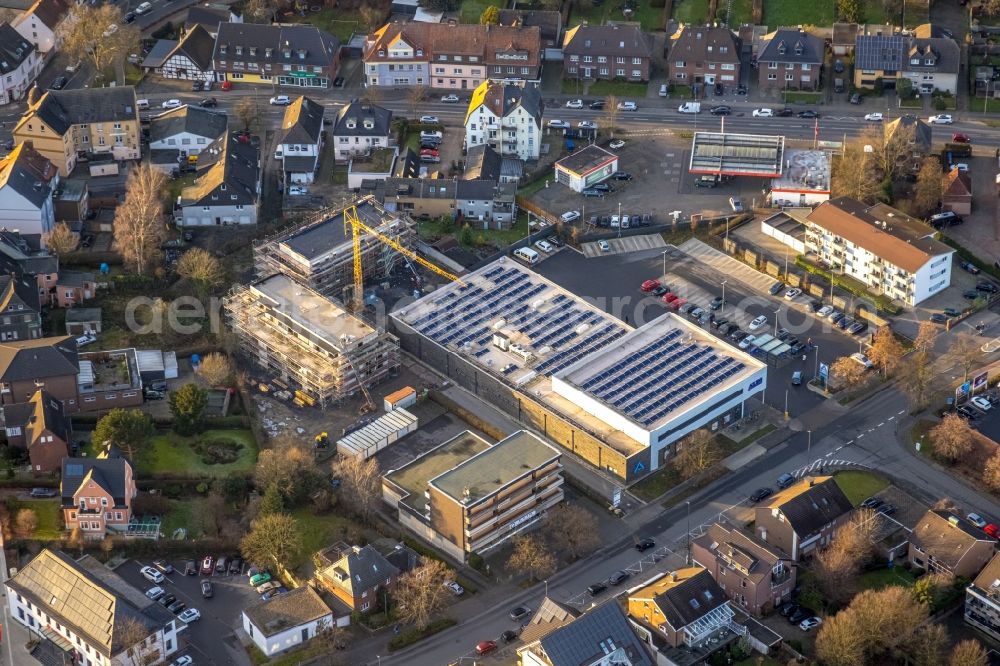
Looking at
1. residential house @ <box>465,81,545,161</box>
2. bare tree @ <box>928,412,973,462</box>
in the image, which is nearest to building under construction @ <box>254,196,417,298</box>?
residential house @ <box>465,81,545,161</box>

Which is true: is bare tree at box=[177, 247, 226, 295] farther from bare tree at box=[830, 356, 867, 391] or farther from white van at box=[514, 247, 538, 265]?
bare tree at box=[830, 356, 867, 391]

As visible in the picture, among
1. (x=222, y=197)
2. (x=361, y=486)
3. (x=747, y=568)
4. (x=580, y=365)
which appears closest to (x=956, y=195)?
(x=580, y=365)

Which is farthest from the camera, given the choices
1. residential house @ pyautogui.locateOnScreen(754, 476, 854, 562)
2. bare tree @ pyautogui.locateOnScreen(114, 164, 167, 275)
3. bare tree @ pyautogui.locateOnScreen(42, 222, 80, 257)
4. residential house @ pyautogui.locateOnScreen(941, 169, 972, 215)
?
residential house @ pyautogui.locateOnScreen(941, 169, 972, 215)

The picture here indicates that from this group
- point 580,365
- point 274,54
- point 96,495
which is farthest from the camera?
point 274,54

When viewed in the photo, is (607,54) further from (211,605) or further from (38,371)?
(211,605)

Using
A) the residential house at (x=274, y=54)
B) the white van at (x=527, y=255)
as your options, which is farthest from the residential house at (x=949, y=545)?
the residential house at (x=274, y=54)
